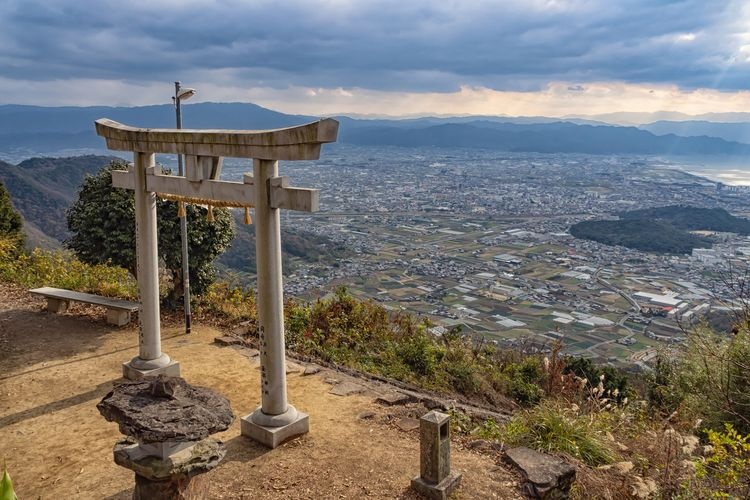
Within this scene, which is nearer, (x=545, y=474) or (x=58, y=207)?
(x=545, y=474)

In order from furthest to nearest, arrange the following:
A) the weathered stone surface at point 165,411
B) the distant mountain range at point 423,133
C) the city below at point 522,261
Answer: the distant mountain range at point 423,133
the city below at point 522,261
the weathered stone surface at point 165,411

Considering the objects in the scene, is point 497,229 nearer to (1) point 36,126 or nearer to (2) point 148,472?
(2) point 148,472

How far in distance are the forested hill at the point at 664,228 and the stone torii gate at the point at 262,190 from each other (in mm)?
45919

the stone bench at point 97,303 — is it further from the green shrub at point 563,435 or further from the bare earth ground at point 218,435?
the green shrub at point 563,435

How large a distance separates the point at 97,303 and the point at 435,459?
7.61 m

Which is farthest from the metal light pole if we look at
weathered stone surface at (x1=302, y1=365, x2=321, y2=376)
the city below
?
the city below

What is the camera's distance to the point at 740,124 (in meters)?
168

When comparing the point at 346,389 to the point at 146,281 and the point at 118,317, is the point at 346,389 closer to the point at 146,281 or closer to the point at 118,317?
the point at 146,281

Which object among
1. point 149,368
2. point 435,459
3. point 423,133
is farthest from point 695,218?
point 423,133

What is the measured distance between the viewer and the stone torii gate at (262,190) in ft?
18.1

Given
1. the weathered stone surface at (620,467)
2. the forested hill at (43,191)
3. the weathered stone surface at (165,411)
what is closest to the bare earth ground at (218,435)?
the weathered stone surface at (620,467)

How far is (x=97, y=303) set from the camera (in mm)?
10047

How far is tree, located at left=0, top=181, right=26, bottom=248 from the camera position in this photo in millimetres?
14773

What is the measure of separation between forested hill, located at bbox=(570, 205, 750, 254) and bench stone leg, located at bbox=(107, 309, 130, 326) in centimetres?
4485
